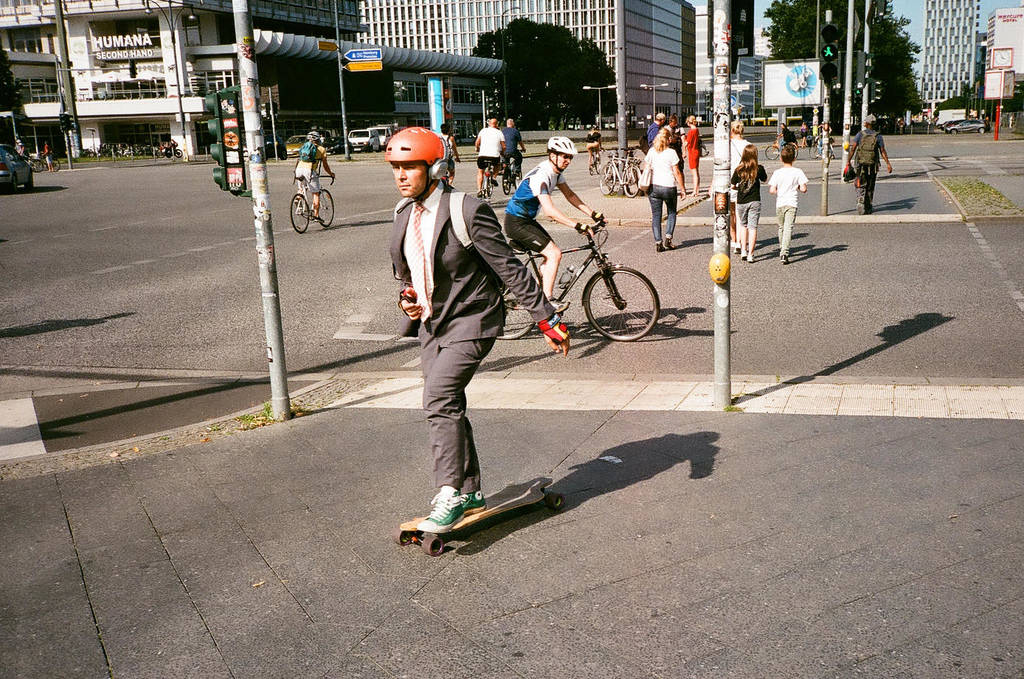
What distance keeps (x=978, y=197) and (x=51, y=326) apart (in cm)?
1820

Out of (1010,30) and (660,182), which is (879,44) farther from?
(660,182)

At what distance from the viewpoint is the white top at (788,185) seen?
42.0ft

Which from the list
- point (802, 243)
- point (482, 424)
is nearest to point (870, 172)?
point (802, 243)

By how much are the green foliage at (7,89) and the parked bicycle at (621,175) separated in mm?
67188

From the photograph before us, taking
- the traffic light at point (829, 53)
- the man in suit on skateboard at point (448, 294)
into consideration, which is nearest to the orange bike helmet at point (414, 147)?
the man in suit on skateboard at point (448, 294)

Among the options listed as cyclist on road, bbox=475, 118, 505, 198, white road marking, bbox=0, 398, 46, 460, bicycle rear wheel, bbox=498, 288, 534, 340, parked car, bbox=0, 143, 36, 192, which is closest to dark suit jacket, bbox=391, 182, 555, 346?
white road marking, bbox=0, 398, 46, 460

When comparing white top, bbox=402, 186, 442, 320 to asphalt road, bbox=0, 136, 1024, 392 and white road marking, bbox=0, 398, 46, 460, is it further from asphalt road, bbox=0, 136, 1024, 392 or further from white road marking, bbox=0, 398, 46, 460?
asphalt road, bbox=0, 136, 1024, 392

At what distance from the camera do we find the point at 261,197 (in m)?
6.46

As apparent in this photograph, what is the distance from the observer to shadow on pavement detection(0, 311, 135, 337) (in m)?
10.1

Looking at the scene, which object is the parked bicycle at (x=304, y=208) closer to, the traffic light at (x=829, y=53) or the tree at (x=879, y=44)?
the traffic light at (x=829, y=53)

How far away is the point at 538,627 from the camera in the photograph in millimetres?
3473

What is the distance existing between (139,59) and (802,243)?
260 feet

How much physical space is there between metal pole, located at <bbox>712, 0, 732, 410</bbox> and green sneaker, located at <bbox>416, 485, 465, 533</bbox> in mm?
2703

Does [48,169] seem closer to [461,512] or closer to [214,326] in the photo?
[214,326]
